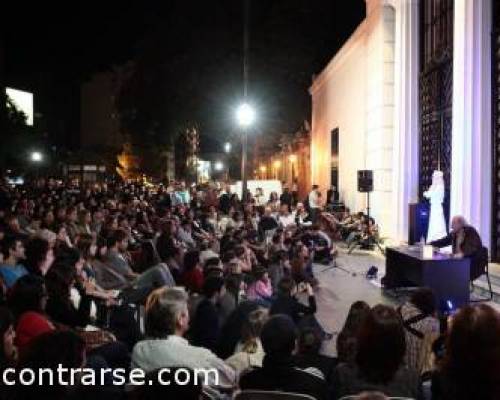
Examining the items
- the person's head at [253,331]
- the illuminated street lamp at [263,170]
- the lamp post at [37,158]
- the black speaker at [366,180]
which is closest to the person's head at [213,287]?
the person's head at [253,331]

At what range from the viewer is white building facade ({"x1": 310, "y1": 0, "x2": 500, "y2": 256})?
451 inches

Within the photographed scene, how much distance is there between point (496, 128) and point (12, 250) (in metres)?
8.46

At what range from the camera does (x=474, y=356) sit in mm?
2732

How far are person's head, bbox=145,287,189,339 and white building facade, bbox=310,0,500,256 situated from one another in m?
8.75

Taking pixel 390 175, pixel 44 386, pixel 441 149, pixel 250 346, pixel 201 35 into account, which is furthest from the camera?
pixel 201 35

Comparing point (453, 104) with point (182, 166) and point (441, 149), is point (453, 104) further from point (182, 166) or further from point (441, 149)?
point (182, 166)

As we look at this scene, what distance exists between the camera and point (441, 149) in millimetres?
14109

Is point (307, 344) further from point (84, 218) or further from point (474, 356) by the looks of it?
point (84, 218)

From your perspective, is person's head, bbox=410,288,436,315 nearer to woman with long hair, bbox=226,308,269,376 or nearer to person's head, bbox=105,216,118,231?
woman with long hair, bbox=226,308,269,376

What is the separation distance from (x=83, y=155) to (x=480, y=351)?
62.4m

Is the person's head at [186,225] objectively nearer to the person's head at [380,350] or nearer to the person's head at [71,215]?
the person's head at [71,215]

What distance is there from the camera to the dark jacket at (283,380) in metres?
3.44

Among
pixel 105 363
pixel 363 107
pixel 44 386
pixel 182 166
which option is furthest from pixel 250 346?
pixel 182 166

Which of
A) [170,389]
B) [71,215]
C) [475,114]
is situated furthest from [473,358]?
[71,215]
